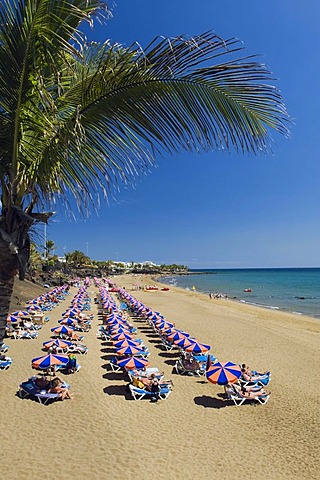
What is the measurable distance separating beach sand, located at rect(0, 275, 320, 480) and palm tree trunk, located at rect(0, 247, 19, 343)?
14.8 ft

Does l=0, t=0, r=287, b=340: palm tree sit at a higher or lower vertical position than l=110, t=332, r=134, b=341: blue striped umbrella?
higher

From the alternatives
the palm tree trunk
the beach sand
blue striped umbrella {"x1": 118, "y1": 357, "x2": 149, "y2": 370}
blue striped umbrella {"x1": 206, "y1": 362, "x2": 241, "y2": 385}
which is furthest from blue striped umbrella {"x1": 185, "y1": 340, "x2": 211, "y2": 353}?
the palm tree trunk

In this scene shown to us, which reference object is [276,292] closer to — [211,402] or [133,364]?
[133,364]

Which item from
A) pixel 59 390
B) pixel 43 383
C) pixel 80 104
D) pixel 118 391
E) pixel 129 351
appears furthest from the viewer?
pixel 129 351

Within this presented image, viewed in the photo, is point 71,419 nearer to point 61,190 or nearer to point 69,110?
point 61,190

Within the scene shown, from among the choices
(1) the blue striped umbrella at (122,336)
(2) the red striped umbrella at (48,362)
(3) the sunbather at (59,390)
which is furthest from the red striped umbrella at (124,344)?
(3) the sunbather at (59,390)

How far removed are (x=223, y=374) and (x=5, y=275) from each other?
28.8 ft

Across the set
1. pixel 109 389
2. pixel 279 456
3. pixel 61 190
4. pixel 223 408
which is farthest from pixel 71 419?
pixel 61 190

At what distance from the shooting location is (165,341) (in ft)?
55.8

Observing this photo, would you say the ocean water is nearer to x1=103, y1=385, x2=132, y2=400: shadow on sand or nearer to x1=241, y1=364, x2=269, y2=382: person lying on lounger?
x1=241, y1=364, x2=269, y2=382: person lying on lounger

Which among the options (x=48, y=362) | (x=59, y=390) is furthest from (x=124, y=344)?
(x=59, y=390)

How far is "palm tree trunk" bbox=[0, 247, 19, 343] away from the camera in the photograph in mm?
3068

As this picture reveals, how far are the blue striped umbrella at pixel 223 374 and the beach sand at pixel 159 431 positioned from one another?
2.18 ft

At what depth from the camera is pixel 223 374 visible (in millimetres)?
10602
